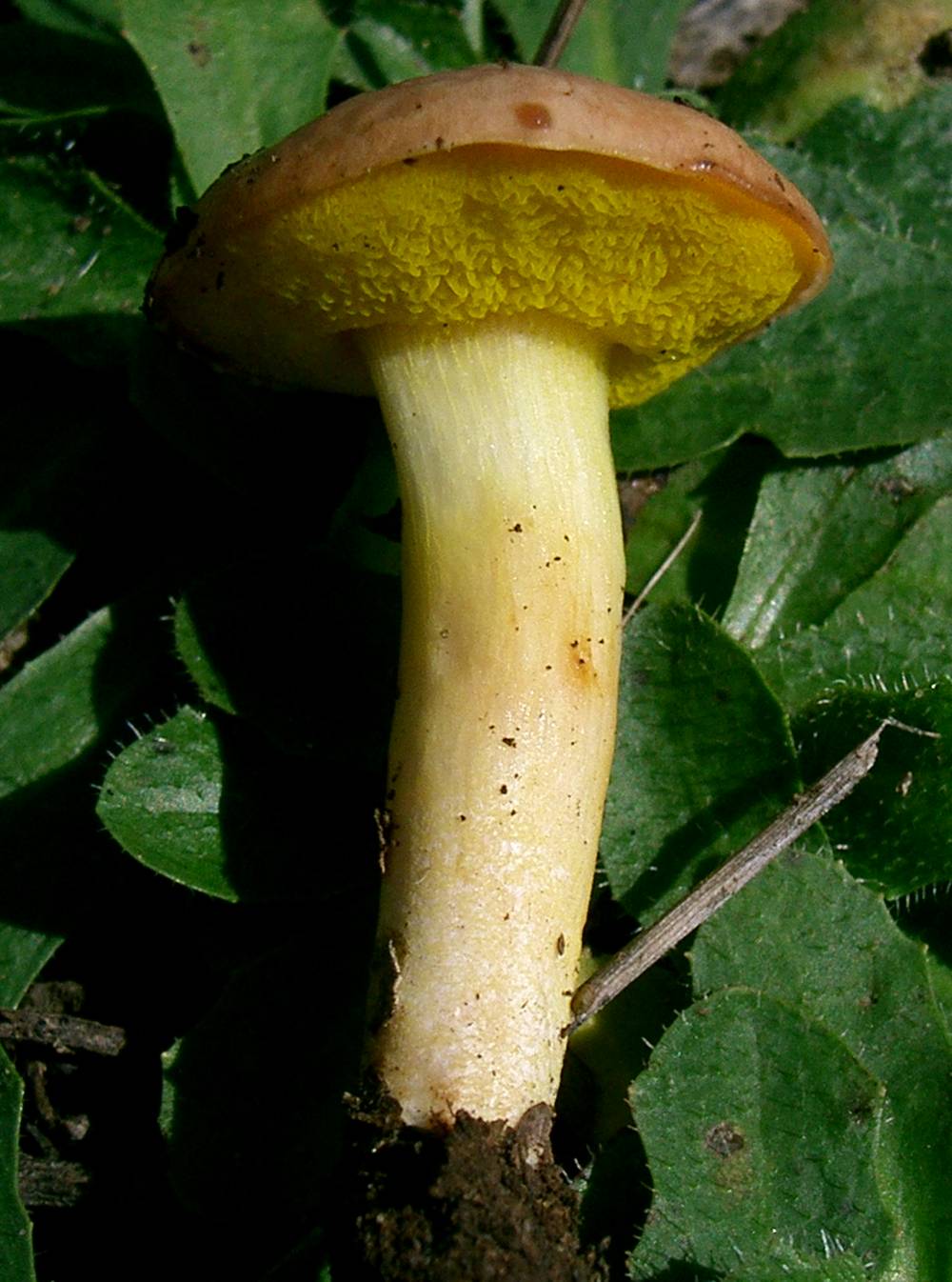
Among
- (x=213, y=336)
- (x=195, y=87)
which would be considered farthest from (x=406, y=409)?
(x=195, y=87)

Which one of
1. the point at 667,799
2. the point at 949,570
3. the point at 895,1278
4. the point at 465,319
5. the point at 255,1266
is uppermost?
the point at 465,319

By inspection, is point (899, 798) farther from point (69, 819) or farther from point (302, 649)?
point (69, 819)

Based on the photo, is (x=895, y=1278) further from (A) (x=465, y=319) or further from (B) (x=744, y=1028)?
(A) (x=465, y=319)

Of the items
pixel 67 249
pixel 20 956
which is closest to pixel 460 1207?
pixel 20 956

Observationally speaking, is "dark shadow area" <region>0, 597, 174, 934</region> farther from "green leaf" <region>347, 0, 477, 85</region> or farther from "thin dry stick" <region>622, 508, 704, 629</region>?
"green leaf" <region>347, 0, 477, 85</region>

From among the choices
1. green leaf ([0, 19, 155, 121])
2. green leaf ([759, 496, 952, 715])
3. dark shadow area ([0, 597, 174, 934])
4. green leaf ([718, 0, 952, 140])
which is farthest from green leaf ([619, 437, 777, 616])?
green leaf ([0, 19, 155, 121])

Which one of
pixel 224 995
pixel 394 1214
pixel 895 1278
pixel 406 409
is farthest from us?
pixel 224 995
